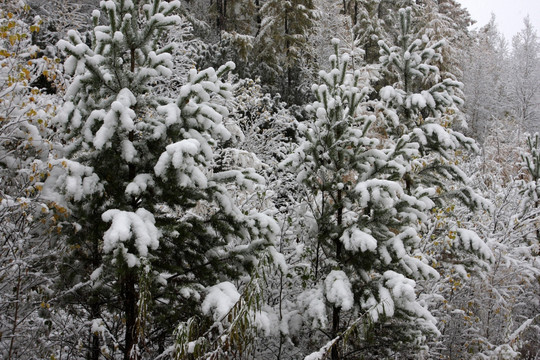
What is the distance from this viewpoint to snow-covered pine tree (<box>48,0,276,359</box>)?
376 cm

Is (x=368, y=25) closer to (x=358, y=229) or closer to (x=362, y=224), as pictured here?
(x=362, y=224)

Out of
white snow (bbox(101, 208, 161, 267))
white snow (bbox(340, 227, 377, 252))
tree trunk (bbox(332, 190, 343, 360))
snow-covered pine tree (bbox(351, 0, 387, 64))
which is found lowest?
tree trunk (bbox(332, 190, 343, 360))

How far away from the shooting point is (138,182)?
13.1 feet

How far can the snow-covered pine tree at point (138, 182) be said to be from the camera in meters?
3.76

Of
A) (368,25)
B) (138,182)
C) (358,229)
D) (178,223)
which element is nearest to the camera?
(138,182)

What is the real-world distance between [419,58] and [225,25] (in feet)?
48.3

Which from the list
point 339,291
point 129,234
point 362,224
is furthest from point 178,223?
point 362,224

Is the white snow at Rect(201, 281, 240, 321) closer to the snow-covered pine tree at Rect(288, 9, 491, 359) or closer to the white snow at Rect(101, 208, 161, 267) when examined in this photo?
the white snow at Rect(101, 208, 161, 267)

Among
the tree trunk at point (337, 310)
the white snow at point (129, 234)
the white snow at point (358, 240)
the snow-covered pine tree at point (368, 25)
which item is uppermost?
the snow-covered pine tree at point (368, 25)

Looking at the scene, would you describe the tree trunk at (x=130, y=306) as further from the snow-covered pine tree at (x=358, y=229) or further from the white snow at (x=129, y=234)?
the snow-covered pine tree at (x=358, y=229)

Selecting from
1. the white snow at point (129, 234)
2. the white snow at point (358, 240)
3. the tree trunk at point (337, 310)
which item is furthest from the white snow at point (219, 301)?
the tree trunk at point (337, 310)

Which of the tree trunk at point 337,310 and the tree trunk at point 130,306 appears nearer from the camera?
the tree trunk at point 130,306

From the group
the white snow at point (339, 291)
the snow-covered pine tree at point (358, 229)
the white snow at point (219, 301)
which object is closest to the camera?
the white snow at point (219, 301)

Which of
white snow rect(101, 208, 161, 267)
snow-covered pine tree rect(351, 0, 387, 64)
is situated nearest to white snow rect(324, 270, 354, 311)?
white snow rect(101, 208, 161, 267)
